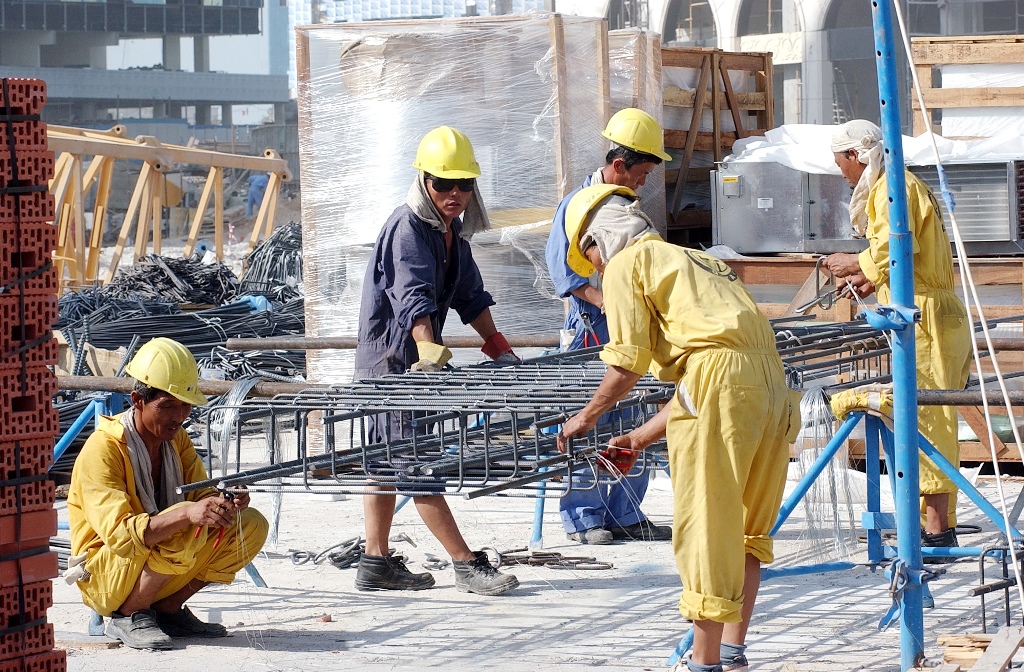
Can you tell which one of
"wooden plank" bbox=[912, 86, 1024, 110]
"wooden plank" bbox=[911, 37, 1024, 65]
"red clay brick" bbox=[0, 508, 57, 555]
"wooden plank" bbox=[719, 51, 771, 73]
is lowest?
"red clay brick" bbox=[0, 508, 57, 555]

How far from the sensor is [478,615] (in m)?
5.19

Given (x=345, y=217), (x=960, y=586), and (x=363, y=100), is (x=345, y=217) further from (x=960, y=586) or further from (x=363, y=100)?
(x=960, y=586)

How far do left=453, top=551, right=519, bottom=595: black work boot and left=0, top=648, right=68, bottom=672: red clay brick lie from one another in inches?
68.6

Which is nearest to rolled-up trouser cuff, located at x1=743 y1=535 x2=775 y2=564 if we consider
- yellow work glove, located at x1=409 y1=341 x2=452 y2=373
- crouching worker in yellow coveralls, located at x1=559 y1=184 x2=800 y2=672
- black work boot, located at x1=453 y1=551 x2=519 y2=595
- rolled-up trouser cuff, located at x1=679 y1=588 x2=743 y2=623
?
crouching worker in yellow coveralls, located at x1=559 y1=184 x2=800 y2=672

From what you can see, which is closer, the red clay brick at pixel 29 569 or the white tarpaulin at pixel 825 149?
the red clay brick at pixel 29 569

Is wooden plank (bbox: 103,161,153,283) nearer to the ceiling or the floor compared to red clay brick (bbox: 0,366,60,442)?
nearer to the ceiling

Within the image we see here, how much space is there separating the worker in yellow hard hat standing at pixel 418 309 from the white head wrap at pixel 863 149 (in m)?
1.56

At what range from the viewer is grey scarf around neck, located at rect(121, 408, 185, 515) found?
4742 mm

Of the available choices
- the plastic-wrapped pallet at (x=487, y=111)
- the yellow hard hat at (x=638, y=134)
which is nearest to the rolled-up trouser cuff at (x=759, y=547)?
the yellow hard hat at (x=638, y=134)

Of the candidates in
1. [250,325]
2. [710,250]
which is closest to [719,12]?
[250,325]

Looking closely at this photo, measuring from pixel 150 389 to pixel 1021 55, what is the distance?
242 inches

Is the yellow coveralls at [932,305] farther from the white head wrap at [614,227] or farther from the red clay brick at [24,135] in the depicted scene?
the red clay brick at [24,135]

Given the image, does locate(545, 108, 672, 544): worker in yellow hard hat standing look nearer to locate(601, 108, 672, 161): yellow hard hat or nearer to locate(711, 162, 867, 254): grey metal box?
locate(601, 108, 672, 161): yellow hard hat

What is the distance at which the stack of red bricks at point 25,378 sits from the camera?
4027 millimetres
